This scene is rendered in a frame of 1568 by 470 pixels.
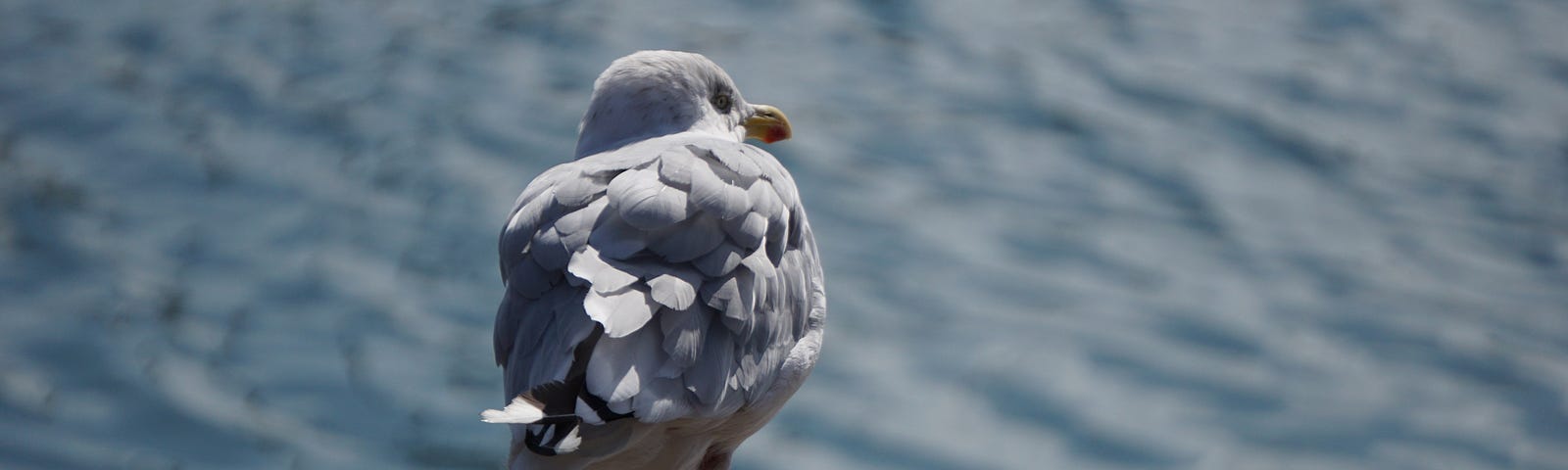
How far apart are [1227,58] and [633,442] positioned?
6.11 meters

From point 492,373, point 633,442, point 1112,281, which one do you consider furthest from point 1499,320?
point 633,442

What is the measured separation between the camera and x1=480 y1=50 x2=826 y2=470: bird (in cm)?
233

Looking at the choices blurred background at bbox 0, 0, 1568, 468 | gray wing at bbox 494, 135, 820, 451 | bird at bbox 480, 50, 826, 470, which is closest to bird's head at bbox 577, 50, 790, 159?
bird at bbox 480, 50, 826, 470

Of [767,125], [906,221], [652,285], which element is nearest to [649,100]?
[767,125]

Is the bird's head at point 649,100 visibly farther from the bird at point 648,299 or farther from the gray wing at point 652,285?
the gray wing at point 652,285

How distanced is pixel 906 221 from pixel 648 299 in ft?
14.0

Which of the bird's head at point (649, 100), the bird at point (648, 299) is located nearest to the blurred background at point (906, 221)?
the bird's head at point (649, 100)

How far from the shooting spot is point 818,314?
3023 millimetres

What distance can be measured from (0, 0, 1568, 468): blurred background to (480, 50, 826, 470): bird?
2558 millimetres

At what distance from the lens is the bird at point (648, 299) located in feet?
7.66

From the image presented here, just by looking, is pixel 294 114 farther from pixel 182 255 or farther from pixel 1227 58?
pixel 1227 58

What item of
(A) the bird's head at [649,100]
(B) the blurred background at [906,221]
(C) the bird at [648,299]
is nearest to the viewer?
(C) the bird at [648,299]

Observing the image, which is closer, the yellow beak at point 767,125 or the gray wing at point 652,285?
the gray wing at point 652,285

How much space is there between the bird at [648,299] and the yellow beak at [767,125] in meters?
0.47
